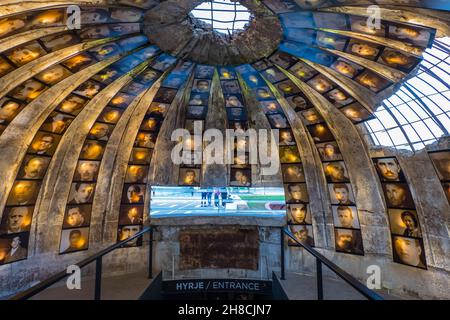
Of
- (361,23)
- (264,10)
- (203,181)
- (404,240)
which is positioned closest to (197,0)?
(264,10)

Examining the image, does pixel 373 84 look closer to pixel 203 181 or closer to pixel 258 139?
pixel 258 139

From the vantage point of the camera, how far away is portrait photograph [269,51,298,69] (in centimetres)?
819

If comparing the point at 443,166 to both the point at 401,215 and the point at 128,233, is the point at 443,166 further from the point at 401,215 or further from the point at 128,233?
the point at 128,233

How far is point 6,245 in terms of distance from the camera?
8359 millimetres

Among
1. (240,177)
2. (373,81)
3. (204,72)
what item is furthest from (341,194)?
(204,72)

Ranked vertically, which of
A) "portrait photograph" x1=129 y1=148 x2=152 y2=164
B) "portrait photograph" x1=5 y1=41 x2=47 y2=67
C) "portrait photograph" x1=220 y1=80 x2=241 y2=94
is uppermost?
"portrait photograph" x1=220 y1=80 x2=241 y2=94

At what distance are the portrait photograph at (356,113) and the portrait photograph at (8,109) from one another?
10.2 metres

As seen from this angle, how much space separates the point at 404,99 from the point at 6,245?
13.0m

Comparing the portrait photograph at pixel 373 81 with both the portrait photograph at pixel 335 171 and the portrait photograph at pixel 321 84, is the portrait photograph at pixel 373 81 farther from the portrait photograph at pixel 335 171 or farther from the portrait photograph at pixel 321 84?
the portrait photograph at pixel 335 171

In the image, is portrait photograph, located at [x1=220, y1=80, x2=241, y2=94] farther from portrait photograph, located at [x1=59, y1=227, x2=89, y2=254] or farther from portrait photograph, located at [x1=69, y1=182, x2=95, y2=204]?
portrait photograph, located at [x1=59, y1=227, x2=89, y2=254]

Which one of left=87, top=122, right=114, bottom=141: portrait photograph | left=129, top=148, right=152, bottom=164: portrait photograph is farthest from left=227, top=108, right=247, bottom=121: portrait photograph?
left=87, top=122, right=114, bottom=141: portrait photograph

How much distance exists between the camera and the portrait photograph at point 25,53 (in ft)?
20.5

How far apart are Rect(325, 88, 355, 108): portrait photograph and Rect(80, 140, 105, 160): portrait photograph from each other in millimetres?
8548

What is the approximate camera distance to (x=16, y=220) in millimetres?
8641
